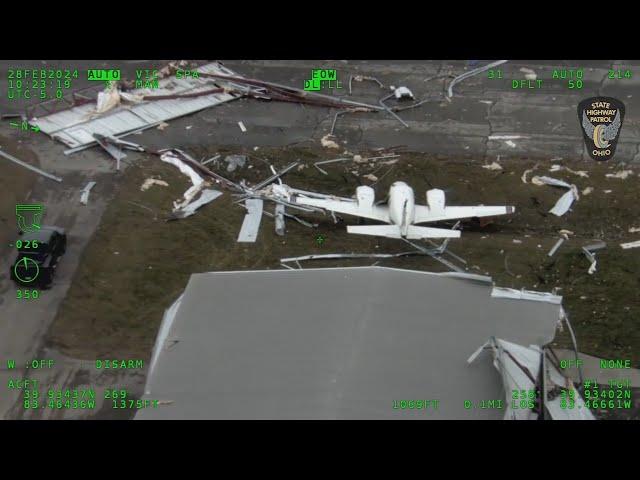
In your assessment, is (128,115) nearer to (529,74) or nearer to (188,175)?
(188,175)

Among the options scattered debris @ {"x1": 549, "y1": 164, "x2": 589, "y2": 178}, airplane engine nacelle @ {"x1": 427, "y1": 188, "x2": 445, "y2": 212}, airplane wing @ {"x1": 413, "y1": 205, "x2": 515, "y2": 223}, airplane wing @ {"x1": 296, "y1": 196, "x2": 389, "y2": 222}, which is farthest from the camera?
scattered debris @ {"x1": 549, "y1": 164, "x2": 589, "y2": 178}

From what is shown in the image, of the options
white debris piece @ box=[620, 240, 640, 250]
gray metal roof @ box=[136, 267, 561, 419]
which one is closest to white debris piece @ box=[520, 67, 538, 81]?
white debris piece @ box=[620, 240, 640, 250]

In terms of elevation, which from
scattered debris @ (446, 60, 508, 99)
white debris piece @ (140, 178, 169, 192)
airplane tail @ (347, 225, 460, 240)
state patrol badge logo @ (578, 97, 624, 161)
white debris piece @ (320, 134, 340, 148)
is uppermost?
scattered debris @ (446, 60, 508, 99)

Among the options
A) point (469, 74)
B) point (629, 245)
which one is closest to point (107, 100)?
point (469, 74)

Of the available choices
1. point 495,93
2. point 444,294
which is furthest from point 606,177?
point 444,294

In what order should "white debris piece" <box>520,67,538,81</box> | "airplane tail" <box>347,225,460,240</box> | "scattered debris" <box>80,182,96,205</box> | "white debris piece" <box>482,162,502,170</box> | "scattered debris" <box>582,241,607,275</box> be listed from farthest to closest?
1. "white debris piece" <box>520,67,538,81</box>
2. "white debris piece" <box>482,162,502,170</box>
3. "scattered debris" <box>80,182,96,205</box>
4. "scattered debris" <box>582,241,607,275</box>
5. "airplane tail" <box>347,225,460,240</box>

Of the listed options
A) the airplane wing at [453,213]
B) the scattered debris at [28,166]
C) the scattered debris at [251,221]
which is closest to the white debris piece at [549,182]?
the airplane wing at [453,213]

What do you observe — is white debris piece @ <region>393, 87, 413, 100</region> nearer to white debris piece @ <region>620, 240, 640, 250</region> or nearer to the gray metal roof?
white debris piece @ <region>620, 240, 640, 250</region>

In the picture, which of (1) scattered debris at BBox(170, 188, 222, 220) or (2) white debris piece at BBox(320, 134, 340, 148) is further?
(2) white debris piece at BBox(320, 134, 340, 148)
